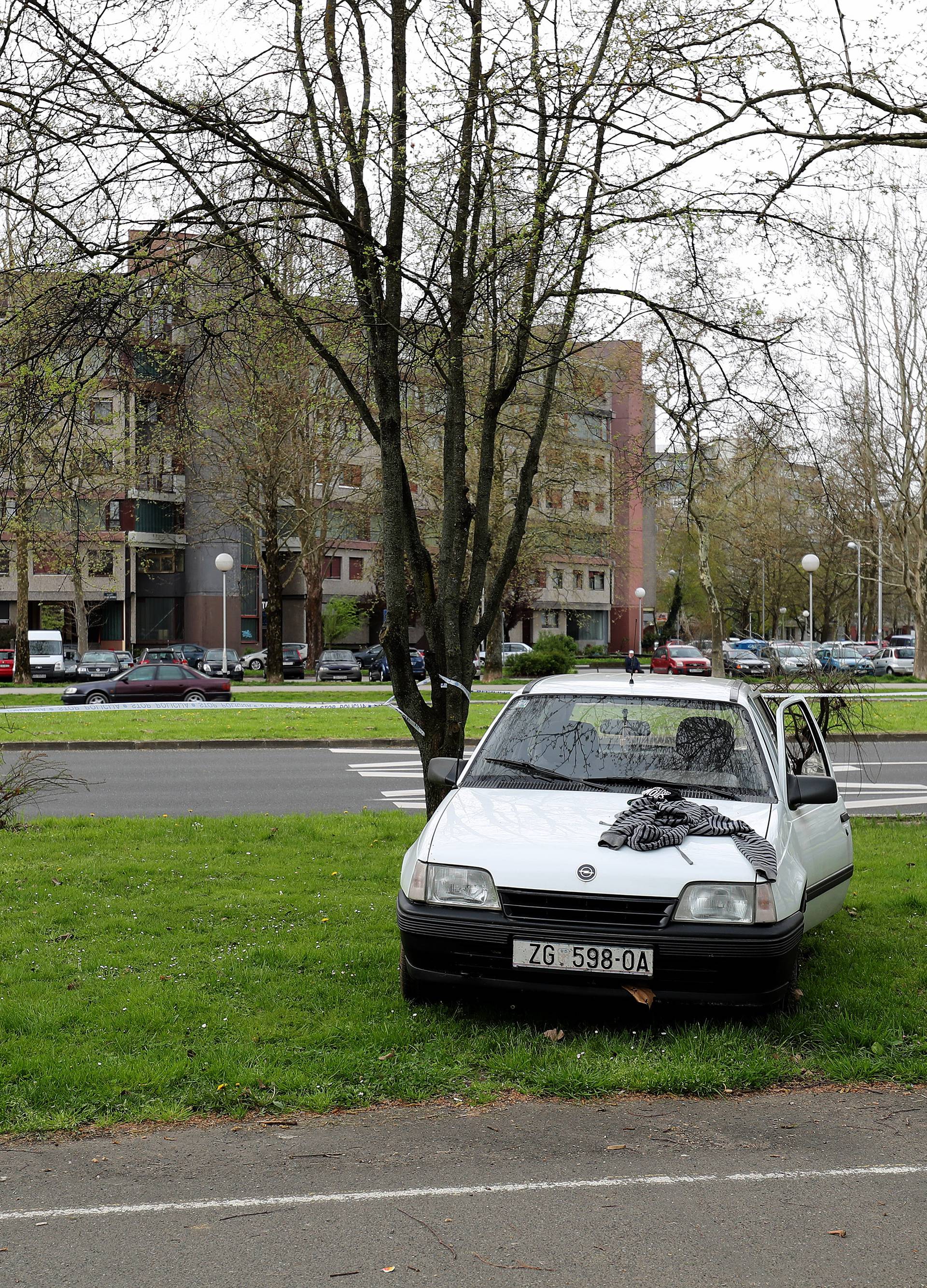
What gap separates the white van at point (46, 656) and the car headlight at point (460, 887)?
45149mm

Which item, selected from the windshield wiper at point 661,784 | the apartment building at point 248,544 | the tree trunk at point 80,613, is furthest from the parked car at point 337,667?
the windshield wiper at point 661,784

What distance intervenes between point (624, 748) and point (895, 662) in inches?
2138

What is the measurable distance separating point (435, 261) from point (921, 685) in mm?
38195

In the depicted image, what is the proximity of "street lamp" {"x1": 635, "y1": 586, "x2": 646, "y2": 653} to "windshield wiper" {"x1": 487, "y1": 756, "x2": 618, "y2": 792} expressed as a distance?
49.8 metres

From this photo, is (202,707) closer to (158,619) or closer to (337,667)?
(337,667)

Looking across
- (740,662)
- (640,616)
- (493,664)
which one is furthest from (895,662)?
(493,664)

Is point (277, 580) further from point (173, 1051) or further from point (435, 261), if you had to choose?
point (173, 1051)

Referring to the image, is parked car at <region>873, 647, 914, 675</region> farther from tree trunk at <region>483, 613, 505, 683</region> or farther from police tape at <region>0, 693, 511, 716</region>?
police tape at <region>0, 693, 511, 716</region>

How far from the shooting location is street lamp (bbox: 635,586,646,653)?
57.2 meters

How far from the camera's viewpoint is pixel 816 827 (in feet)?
22.1

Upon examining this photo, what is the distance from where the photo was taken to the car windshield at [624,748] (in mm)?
6297

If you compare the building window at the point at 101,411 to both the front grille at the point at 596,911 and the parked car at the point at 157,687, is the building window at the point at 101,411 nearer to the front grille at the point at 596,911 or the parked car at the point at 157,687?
the front grille at the point at 596,911

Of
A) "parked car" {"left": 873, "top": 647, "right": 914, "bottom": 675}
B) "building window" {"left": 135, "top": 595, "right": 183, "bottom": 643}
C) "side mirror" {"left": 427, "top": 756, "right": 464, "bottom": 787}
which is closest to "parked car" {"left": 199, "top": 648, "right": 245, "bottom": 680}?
"building window" {"left": 135, "top": 595, "right": 183, "bottom": 643}

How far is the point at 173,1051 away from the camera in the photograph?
17.5 ft
